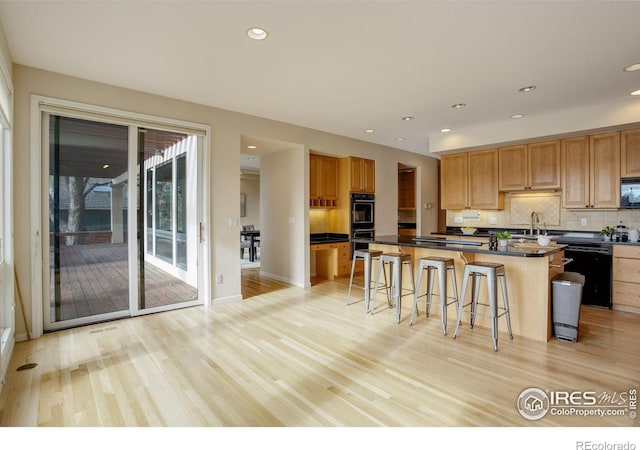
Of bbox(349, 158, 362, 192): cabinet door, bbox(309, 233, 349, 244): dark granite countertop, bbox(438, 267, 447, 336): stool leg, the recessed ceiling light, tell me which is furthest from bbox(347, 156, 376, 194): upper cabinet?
the recessed ceiling light

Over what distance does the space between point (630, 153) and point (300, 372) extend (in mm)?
4928

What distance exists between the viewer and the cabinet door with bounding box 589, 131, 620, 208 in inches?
170

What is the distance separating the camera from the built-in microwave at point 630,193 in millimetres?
4145

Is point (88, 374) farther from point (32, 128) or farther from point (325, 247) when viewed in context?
point (325, 247)

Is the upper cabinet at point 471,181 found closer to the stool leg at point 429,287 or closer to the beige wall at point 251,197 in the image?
the stool leg at point 429,287

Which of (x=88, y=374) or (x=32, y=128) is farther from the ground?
(x=32, y=128)

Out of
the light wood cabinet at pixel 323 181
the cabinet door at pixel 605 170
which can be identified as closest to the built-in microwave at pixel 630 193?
the cabinet door at pixel 605 170

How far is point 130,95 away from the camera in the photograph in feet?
12.1

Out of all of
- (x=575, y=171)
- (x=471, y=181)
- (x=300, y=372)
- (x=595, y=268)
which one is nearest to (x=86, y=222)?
(x=300, y=372)

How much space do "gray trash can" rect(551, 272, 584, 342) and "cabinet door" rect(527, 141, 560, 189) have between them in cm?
Result: 215

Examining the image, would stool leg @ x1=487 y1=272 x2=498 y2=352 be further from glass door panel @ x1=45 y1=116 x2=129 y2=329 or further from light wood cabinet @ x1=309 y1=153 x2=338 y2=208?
glass door panel @ x1=45 y1=116 x2=129 y2=329

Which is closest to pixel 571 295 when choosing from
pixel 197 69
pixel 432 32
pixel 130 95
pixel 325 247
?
pixel 432 32

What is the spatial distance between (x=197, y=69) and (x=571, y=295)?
13.8 feet

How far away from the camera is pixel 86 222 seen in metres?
3.58
